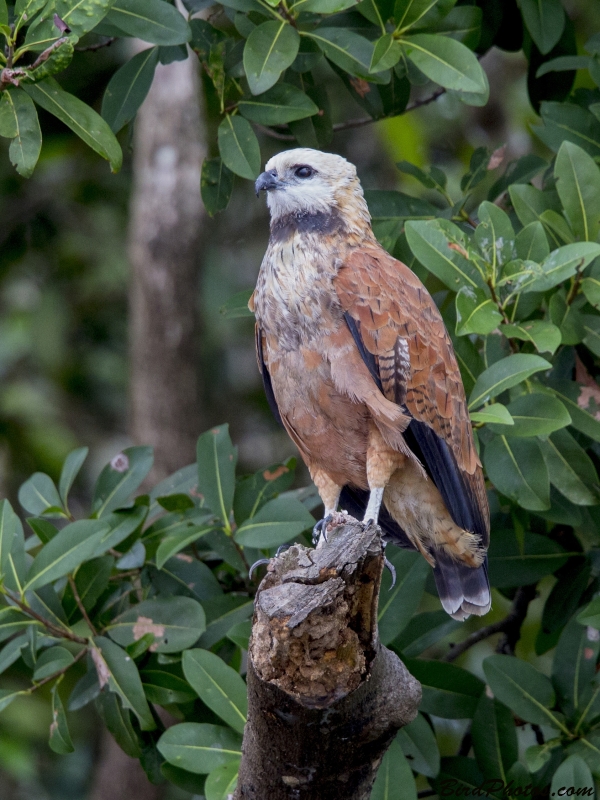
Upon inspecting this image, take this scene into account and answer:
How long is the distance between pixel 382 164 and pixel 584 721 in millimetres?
5268

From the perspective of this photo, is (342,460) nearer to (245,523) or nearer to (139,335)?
(245,523)

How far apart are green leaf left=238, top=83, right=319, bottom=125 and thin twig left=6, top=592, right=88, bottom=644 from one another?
2011mm

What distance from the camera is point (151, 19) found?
3.36m

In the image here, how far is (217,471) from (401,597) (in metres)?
0.86

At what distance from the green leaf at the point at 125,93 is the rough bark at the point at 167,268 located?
2.14 m

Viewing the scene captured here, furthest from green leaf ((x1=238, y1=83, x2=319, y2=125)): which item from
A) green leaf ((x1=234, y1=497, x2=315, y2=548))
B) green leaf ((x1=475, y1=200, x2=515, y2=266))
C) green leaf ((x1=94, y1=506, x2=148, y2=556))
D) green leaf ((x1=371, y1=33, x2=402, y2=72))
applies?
green leaf ((x1=94, y1=506, x2=148, y2=556))

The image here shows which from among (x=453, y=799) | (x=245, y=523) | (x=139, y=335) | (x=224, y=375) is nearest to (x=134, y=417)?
(x=139, y=335)

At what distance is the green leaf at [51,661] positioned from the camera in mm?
3363

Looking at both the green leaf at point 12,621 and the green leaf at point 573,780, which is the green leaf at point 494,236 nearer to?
the green leaf at point 573,780

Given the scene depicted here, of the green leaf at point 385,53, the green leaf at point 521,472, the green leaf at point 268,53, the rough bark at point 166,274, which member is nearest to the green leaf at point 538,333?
the green leaf at point 521,472

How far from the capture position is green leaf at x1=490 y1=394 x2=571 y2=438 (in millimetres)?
3180

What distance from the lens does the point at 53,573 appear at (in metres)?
3.40

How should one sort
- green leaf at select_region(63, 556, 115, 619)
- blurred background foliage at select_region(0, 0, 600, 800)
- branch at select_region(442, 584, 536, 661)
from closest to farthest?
green leaf at select_region(63, 556, 115, 619)
branch at select_region(442, 584, 536, 661)
blurred background foliage at select_region(0, 0, 600, 800)

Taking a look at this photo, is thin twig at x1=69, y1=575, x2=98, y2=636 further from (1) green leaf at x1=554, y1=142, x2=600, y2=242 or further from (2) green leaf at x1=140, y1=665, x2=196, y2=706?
(1) green leaf at x1=554, y1=142, x2=600, y2=242
